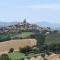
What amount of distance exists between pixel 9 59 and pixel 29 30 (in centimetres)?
746

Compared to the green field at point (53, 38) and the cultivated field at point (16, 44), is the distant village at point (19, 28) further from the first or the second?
the green field at point (53, 38)

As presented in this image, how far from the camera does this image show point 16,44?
17938mm

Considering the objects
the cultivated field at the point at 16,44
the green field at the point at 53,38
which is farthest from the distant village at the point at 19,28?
the green field at the point at 53,38

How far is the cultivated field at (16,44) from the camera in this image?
16994mm

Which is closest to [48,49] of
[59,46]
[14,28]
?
[59,46]

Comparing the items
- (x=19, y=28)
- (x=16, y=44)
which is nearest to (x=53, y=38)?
(x=16, y=44)

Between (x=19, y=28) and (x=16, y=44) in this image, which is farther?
(x=19, y=28)

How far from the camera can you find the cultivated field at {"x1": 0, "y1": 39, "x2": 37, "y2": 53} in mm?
16994

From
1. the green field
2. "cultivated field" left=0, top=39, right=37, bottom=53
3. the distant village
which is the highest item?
the distant village

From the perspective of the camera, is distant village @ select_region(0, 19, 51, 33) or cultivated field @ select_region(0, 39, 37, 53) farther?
distant village @ select_region(0, 19, 51, 33)

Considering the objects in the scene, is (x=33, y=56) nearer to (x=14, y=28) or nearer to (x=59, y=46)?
(x=59, y=46)

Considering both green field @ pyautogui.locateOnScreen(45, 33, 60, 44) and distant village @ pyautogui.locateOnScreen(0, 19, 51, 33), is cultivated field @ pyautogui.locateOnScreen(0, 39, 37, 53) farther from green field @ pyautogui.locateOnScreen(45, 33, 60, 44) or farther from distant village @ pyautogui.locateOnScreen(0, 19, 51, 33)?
distant village @ pyautogui.locateOnScreen(0, 19, 51, 33)

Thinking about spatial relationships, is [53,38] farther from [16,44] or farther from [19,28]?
[19,28]

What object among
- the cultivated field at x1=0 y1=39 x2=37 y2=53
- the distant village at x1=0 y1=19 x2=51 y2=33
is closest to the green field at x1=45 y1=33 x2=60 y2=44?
the cultivated field at x1=0 y1=39 x2=37 y2=53
